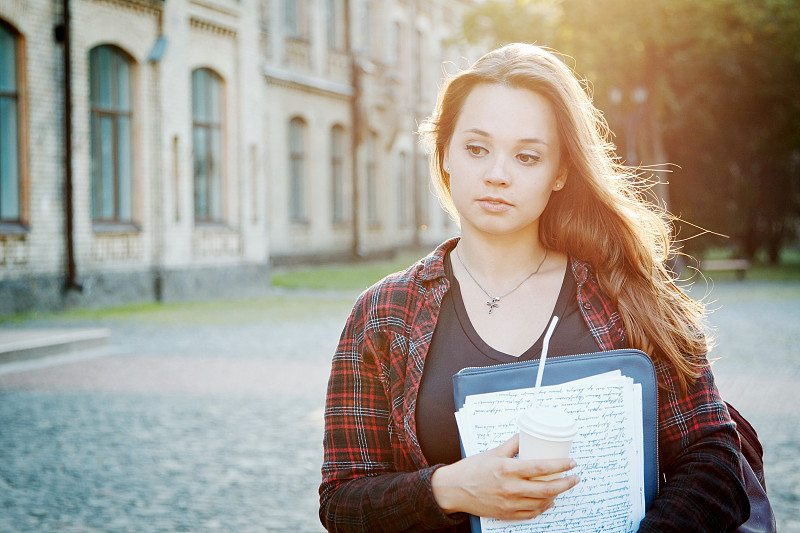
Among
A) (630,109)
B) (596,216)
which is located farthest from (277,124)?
(596,216)

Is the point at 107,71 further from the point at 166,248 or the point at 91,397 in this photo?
the point at 91,397

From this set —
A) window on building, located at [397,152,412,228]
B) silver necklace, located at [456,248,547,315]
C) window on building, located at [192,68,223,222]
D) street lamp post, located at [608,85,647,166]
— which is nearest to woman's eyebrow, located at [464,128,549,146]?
silver necklace, located at [456,248,547,315]

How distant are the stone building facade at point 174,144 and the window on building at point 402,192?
4.30 metres

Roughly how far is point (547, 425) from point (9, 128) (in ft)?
51.1

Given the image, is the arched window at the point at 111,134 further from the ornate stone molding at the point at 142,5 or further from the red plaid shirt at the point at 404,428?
the red plaid shirt at the point at 404,428

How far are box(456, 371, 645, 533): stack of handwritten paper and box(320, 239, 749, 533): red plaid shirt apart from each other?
0.07m

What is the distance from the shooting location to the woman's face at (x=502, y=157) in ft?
7.41

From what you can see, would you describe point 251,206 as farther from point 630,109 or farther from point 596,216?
point 596,216

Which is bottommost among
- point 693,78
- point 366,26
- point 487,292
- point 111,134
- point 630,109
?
point 487,292

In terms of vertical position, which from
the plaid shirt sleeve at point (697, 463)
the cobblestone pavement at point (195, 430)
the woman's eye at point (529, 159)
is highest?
the woman's eye at point (529, 159)

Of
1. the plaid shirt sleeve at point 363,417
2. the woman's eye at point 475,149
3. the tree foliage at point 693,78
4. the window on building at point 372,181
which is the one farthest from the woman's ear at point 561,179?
the window on building at point 372,181

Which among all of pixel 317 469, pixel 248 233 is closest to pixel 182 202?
pixel 248 233

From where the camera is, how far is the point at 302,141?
93.6 ft

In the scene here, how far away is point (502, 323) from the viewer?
2266 millimetres
